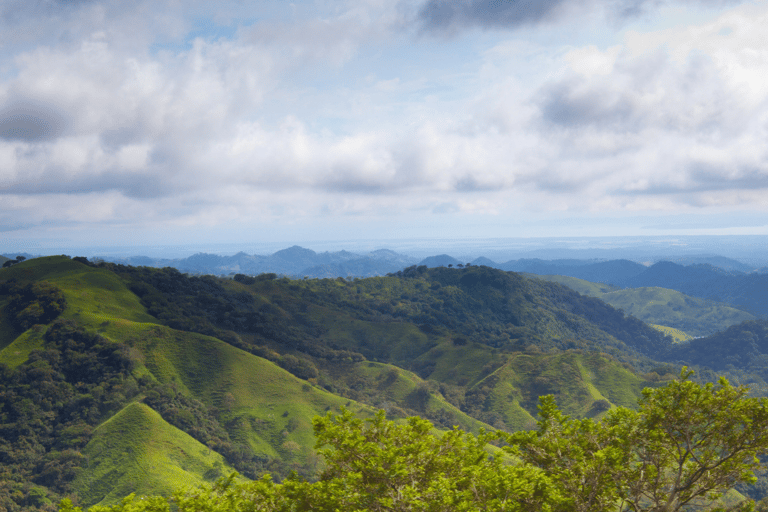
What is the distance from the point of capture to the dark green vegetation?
257 ft

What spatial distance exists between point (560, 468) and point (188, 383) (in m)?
105

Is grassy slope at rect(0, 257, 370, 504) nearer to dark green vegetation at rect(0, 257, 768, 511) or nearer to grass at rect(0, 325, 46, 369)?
grass at rect(0, 325, 46, 369)

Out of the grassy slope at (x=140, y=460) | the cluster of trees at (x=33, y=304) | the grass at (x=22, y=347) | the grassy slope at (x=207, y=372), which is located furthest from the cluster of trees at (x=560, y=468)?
the cluster of trees at (x=33, y=304)

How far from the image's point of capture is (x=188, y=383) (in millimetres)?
106062

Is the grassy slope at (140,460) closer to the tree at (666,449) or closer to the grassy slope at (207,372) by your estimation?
the grassy slope at (207,372)

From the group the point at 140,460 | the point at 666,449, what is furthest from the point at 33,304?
the point at 666,449

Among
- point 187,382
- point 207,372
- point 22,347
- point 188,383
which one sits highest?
point 22,347

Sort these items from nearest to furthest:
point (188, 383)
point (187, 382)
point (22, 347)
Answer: point (22, 347), point (188, 383), point (187, 382)

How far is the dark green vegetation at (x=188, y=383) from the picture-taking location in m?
78.4

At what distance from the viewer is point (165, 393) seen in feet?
317

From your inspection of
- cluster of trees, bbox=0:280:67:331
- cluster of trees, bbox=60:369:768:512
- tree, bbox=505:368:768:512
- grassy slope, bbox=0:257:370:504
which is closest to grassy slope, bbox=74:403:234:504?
grassy slope, bbox=0:257:370:504

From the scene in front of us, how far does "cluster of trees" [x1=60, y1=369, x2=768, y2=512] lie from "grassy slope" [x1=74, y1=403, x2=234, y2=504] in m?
62.9

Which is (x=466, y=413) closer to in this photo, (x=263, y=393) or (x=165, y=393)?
(x=263, y=393)

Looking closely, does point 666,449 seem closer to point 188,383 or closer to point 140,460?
point 140,460
